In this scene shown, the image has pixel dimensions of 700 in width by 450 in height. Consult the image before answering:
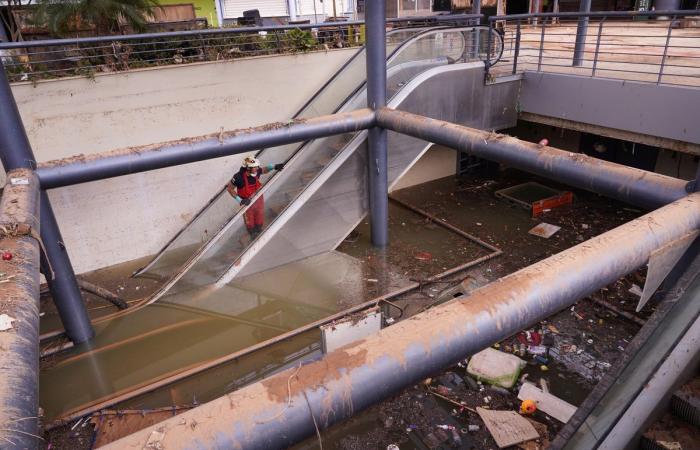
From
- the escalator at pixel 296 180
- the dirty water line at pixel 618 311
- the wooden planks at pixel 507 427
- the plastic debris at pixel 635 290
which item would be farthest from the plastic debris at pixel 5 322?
the plastic debris at pixel 635 290

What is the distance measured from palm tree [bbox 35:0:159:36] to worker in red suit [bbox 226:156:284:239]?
16.6 ft

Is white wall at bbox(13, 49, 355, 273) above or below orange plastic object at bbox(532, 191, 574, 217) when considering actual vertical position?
above

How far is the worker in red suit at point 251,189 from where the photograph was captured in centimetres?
614

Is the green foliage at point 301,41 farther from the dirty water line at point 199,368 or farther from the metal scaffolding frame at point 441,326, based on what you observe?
the metal scaffolding frame at point 441,326

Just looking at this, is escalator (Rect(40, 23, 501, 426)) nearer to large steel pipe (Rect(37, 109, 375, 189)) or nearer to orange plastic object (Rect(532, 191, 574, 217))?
large steel pipe (Rect(37, 109, 375, 189))

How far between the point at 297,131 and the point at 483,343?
424 cm

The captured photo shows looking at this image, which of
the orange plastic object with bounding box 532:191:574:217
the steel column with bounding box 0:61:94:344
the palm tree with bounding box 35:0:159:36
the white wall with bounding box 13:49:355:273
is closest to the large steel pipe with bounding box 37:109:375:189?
the steel column with bounding box 0:61:94:344

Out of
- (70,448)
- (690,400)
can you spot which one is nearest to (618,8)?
(690,400)

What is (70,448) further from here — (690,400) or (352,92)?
(352,92)

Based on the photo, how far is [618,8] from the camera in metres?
16.6

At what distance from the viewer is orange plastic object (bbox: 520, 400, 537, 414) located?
4.14m

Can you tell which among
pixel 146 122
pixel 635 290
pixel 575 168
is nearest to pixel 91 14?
pixel 146 122

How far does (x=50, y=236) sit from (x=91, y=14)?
608cm

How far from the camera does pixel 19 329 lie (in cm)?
156
